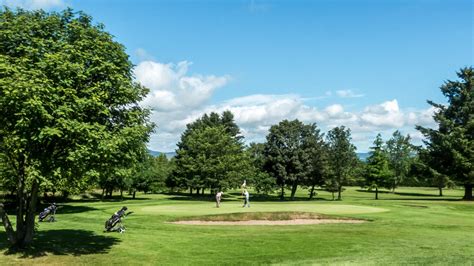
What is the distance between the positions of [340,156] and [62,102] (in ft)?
191

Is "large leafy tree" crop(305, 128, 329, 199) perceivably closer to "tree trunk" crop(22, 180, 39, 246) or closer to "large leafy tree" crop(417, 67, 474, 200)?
"large leafy tree" crop(417, 67, 474, 200)

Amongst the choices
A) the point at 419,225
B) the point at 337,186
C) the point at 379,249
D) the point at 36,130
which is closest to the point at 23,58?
the point at 36,130

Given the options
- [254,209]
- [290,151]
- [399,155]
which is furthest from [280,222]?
[399,155]

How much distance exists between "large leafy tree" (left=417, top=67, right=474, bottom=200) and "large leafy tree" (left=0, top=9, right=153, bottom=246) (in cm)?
5746

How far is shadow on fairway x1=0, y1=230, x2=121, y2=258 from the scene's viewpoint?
17266mm

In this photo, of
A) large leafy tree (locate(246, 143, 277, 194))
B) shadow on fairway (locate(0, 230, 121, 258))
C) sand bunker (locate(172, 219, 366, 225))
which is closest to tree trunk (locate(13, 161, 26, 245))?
shadow on fairway (locate(0, 230, 121, 258))

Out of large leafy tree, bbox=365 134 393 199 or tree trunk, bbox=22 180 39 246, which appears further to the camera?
large leafy tree, bbox=365 134 393 199

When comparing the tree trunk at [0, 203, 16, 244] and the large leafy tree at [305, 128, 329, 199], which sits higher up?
the large leafy tree at [305, 128, 329, 199]

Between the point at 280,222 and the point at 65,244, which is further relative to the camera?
the point at 280,222

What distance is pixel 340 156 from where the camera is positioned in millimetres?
68750

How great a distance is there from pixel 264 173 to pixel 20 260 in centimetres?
5201

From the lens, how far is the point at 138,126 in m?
17.3

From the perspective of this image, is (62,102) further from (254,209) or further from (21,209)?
(254,209)

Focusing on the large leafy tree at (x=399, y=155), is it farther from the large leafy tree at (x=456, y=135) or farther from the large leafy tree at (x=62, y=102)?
the large leafy tree at (x=62, y=102)
